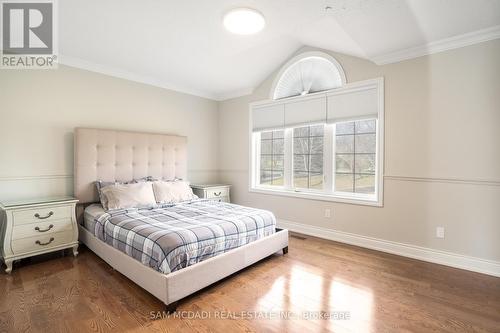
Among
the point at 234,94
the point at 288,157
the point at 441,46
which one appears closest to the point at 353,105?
the point at 441,46

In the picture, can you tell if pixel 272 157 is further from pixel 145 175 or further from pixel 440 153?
pixel 440 153

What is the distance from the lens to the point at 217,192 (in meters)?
4.52

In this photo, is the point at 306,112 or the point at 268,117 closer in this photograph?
the point at 306,112

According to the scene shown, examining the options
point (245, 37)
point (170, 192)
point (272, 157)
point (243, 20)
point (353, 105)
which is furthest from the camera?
point (272, 157)

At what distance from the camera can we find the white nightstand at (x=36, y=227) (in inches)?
97.1

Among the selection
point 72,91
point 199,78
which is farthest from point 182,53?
point 72,91

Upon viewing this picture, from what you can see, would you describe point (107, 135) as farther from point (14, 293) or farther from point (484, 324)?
point (484, 324)

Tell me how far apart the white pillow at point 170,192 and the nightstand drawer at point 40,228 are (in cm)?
104

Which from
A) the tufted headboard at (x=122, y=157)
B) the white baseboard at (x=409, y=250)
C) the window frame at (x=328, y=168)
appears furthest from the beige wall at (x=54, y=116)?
the white baseboard at (x=409, y=250)

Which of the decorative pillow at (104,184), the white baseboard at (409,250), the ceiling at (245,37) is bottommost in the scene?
the white baseboard at (409,250)

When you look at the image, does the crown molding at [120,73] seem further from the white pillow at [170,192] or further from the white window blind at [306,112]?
the white window blind at [306,112]

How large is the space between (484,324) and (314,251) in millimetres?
1629

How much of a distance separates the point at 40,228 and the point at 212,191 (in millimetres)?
2392

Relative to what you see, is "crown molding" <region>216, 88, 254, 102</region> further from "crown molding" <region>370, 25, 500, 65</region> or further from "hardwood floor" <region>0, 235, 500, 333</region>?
"hardwood floor" <region>0, 235, 500, 333</region>
